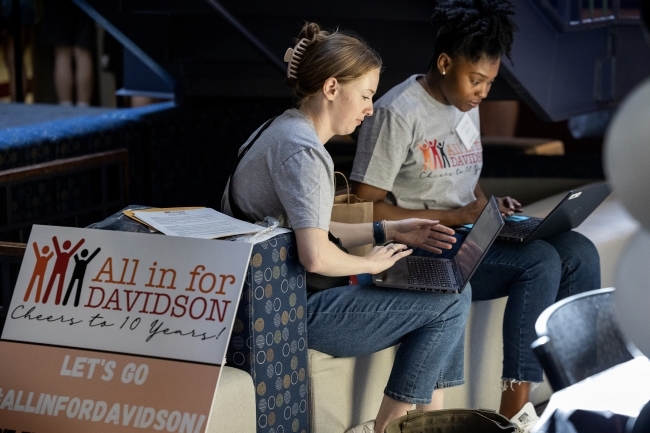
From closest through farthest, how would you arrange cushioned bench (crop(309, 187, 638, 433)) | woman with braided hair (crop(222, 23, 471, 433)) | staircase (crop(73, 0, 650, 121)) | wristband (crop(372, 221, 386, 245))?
woman with braided hair (crop(222, 23, 471, 433))
cushioned bench (crop(309, 187, 638, 433))
wristband (crop(372, 221, 386, 245))
staircase (crop(73, 0, 650, 121))

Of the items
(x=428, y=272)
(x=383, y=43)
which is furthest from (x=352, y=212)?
(x=383, y=43)

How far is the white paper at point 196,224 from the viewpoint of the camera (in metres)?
2.01

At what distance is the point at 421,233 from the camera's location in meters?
2.49

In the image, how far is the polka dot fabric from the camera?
6.68ft

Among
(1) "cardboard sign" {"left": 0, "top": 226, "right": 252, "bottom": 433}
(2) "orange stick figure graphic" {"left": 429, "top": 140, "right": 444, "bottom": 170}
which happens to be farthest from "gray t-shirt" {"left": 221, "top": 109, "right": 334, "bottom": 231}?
(2) "orange stick figure graphic" {"left": 429, "top": 140, "right": 444, "bottom": 170}

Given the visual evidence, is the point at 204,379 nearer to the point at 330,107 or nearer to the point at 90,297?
the point at 90,297

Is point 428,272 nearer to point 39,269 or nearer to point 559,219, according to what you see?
point 559,219

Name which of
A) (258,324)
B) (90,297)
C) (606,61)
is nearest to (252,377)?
(258,324)

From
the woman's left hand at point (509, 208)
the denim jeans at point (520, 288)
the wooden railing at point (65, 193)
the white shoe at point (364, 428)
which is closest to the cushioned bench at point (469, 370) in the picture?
the white shoe at point (364, 428)

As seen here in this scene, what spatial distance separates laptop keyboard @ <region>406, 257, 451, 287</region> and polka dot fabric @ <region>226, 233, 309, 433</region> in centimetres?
33

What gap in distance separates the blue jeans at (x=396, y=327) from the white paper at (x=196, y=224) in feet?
0.93

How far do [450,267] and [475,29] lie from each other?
68cm

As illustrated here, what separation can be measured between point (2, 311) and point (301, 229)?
2.54 ft

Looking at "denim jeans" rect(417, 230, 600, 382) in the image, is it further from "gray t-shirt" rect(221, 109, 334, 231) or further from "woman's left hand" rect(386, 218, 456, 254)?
"gray t-shirt" rect(221, 109, 334, 231)
